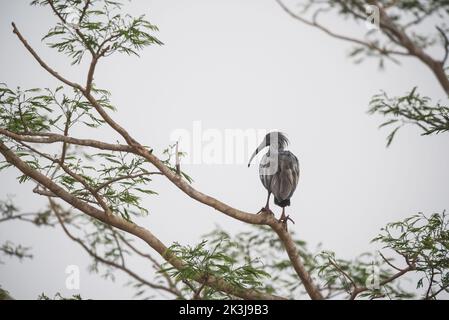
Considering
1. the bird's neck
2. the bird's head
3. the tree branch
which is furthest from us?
the bird's head

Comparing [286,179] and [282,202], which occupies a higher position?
[286,179]

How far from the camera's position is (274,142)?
24.2ft

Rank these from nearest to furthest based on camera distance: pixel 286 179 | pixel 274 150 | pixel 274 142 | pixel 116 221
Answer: pixel 116 221, pixel 286 179, pixel 274 150, pixel 274 142

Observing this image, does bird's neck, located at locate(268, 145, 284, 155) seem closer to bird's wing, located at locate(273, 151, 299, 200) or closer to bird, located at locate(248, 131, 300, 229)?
bird, located at locate(248, 131, 300, 229)

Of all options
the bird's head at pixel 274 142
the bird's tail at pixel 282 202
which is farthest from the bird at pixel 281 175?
the bird's head at pixel 274 142

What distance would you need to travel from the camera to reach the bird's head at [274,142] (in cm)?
734

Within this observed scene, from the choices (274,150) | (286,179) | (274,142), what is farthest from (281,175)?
(274,142)

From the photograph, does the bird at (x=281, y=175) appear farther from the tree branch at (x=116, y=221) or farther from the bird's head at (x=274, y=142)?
the tree branch at (x=116, y=221)

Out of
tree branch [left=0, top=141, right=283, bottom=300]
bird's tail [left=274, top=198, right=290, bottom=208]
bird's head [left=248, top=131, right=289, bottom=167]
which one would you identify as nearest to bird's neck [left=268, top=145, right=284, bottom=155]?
bird's head [left=248, top=131, right=289, bottom=167]

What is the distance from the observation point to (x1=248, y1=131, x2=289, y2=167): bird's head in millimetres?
7340

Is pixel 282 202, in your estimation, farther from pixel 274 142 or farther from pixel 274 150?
pixel 274 142

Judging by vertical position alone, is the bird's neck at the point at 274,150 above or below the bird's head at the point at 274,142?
below

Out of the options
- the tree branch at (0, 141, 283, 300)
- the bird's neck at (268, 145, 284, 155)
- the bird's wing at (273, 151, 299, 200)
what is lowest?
the tree branch at (0, 141, 283, 300)

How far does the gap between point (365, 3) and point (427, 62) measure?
76cm
